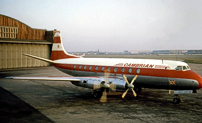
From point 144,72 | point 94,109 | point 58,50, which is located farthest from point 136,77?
point 58,50

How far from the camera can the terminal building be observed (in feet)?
138

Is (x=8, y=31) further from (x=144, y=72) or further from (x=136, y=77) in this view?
(x=144, y=72)

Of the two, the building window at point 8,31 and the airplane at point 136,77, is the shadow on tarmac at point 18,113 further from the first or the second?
the building window at point 8,31

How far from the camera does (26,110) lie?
13469mm

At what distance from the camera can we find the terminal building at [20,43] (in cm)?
4212

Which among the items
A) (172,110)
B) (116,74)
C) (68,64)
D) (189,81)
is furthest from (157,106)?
(68,64)

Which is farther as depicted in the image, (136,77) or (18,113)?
(136,77)

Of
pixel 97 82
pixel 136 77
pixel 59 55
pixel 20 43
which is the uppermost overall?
pixel 20 43

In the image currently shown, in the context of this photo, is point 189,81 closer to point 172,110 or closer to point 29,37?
point 172,110

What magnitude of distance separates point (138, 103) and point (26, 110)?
8.96 m

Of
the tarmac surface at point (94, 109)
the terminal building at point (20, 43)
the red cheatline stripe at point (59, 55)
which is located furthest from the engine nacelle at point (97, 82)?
the terminal building at point (20, 43)

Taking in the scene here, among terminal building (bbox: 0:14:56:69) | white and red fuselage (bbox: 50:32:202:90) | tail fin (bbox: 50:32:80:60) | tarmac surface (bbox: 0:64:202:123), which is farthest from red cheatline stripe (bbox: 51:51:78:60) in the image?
terminal building (bbox: 0:14:56:69)

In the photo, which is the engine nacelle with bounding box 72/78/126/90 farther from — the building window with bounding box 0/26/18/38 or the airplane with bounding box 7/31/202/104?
the building window with bounding box 0/26/18/38

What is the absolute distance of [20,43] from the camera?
45.4m
